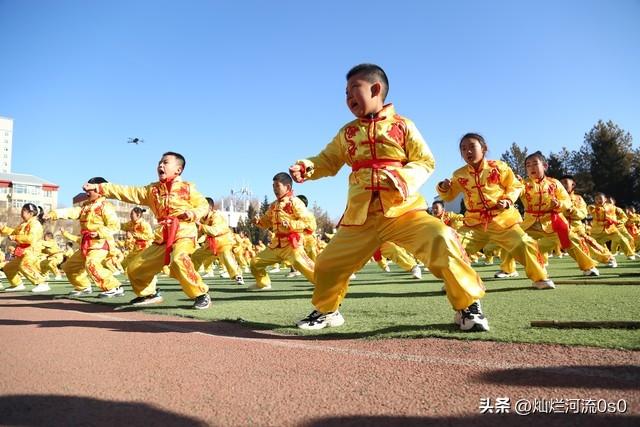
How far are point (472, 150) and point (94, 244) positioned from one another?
6.98 m

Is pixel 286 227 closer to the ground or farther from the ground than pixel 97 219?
closer to the ground

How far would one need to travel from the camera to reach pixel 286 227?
26.7 ft

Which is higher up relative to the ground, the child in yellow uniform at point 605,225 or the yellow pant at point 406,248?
the yellow pant at point 406,248

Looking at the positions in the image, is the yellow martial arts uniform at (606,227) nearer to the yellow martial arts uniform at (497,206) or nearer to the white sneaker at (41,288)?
the yellow martial arts uniform at (497,206)

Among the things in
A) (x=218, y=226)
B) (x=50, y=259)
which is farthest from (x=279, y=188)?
(x=50, y=259)

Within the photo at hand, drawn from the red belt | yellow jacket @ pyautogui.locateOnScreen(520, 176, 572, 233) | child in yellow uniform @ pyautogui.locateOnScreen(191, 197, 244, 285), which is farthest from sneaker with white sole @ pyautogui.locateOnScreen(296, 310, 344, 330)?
child in yellow uniform @ pyautogui.locateOnScreen(191, 197, 244, 285)

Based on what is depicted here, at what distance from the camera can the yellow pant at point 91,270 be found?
26.2 ft

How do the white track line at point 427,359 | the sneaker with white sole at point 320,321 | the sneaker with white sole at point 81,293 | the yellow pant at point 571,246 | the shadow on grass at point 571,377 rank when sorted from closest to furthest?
1. the shadow on grass at point 571,377
2. the white track line at point 427,359
3. the sneaker with white sole at point 320,321
4. the yellow pant at point 571,246
5. the sneaker with white sole at point 81,293

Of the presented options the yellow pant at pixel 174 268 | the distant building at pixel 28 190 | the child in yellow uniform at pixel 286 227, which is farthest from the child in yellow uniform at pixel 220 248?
the distant building at pixel 28 190

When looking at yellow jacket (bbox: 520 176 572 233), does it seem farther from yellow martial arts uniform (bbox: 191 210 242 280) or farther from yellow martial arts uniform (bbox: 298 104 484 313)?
yellow martial arts uniform (bbox: 191 210 242 280)

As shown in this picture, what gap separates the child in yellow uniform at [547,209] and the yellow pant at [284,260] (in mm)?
3583

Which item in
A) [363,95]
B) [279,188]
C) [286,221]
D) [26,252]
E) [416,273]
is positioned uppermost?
[363,95]

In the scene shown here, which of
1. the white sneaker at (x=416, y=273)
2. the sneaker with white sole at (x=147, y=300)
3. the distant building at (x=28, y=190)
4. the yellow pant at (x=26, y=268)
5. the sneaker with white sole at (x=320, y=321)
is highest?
the distant building at (x=28, y=190)

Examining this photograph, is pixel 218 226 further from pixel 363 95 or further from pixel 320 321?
pixel 363 95
